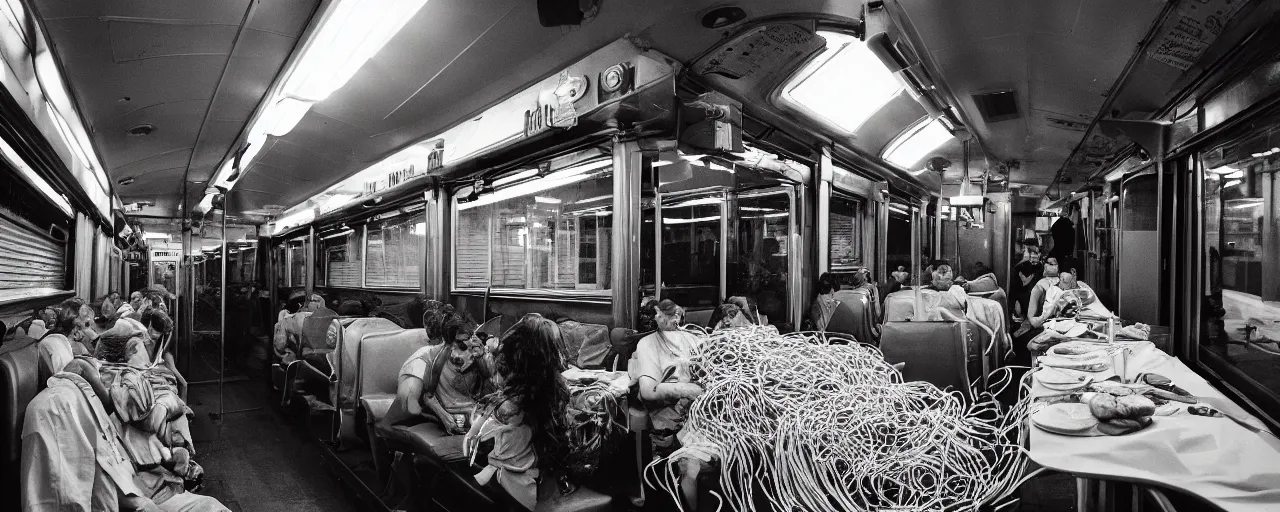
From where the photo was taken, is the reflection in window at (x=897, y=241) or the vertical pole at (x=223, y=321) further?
the vertical pole at (x=223, y=321)

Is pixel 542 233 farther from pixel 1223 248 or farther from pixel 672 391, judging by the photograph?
pixel 1223 248

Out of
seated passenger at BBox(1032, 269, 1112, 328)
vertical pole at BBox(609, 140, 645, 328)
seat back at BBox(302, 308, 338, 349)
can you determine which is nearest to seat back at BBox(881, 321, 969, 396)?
seated passenger at BBox(1032, 269, 1112, 328)

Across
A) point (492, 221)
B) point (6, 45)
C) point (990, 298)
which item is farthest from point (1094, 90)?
point (6, 45)

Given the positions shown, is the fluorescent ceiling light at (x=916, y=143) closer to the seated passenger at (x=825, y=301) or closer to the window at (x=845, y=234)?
the window at (x=845, y=234)

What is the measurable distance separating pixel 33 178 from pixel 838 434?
169 centimetres

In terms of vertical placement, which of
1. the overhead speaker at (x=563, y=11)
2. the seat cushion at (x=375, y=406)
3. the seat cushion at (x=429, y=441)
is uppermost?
the overhead speaker at (x=563, y=11)

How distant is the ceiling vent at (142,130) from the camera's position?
1.30 metres

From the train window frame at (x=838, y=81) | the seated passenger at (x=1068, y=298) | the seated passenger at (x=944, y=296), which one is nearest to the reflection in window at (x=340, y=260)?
the train window frame at (x=838, y=81)

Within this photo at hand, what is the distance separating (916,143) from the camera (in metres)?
1.35

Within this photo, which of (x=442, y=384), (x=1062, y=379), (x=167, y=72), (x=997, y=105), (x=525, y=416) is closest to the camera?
(x=167, y=72)

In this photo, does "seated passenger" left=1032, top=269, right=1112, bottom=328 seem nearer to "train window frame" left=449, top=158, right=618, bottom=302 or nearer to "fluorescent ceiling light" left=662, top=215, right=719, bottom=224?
"fluorescent ceiling light" left=662, top=215, right=719, bottom=224

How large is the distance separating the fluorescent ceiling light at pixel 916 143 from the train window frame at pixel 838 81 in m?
0.11

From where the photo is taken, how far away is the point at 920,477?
122 cm

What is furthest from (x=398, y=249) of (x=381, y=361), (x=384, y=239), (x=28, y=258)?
(x=28, y=258)
